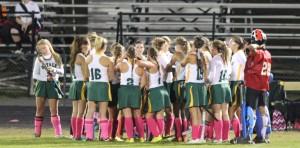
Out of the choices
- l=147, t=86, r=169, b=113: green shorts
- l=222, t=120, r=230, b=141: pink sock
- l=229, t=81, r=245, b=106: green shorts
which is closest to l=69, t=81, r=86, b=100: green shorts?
l=147, t=86, r=169, b=113: green shorts

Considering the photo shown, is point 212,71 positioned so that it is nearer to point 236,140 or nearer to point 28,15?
point 236,140

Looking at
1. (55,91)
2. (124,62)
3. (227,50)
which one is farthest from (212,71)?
(55,91)

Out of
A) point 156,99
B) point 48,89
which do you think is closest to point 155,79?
point 156,99

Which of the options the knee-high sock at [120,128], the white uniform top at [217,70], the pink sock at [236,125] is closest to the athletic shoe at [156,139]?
the knee-high sock at [120,128]

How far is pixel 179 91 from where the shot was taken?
19.7m

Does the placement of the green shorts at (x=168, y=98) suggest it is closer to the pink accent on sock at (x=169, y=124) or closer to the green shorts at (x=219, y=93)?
the pink accent on sock at (x=169, y=124)

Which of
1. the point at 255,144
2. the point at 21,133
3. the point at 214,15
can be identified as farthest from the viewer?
the point at 214,15

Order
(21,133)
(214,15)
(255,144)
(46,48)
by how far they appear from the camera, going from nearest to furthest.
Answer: (255,144) < (46,48) < (21,133) < (214,15)

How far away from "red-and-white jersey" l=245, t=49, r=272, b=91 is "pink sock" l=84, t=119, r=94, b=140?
121 inches

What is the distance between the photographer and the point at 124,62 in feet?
64.3

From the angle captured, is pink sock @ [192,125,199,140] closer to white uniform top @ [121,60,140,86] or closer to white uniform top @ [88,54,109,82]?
white uniform top @ [121,60,140,86]

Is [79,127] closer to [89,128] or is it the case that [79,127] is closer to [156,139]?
[89,128]

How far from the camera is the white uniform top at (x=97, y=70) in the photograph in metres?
19.5

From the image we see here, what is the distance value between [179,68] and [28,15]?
37.5ft
